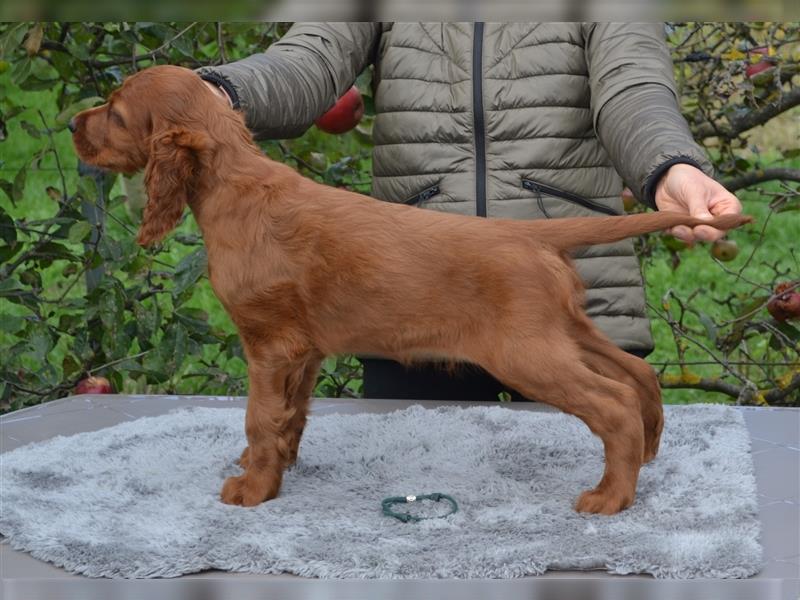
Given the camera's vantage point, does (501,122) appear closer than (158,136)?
No

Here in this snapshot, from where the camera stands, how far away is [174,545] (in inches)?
52.2

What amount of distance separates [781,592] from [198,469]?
104 cm

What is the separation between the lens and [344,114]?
2582mm

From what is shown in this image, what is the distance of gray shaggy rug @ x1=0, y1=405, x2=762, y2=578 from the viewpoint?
127cm

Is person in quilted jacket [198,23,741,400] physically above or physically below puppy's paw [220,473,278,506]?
above

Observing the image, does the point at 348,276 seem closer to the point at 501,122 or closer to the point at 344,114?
the point at 501,122

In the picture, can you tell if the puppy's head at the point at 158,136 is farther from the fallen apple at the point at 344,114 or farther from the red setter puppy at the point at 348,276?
the fallen apple at the point at 344,114

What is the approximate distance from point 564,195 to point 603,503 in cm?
86

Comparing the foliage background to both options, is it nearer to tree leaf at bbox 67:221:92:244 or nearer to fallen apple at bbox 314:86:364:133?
tree leaf at bbox 67:221:92:244

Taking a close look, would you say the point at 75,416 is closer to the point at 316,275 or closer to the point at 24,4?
the point at 316,275

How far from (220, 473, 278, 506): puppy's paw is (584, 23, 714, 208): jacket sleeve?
82 cm

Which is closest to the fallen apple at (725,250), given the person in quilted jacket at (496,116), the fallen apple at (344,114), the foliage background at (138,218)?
the foliage background at (138,218)

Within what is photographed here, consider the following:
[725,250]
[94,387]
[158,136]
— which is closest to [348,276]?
[158,136]

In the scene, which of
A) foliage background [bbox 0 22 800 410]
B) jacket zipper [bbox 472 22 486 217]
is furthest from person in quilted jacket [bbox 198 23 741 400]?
foliage background [bbox 0 22 800 410]
